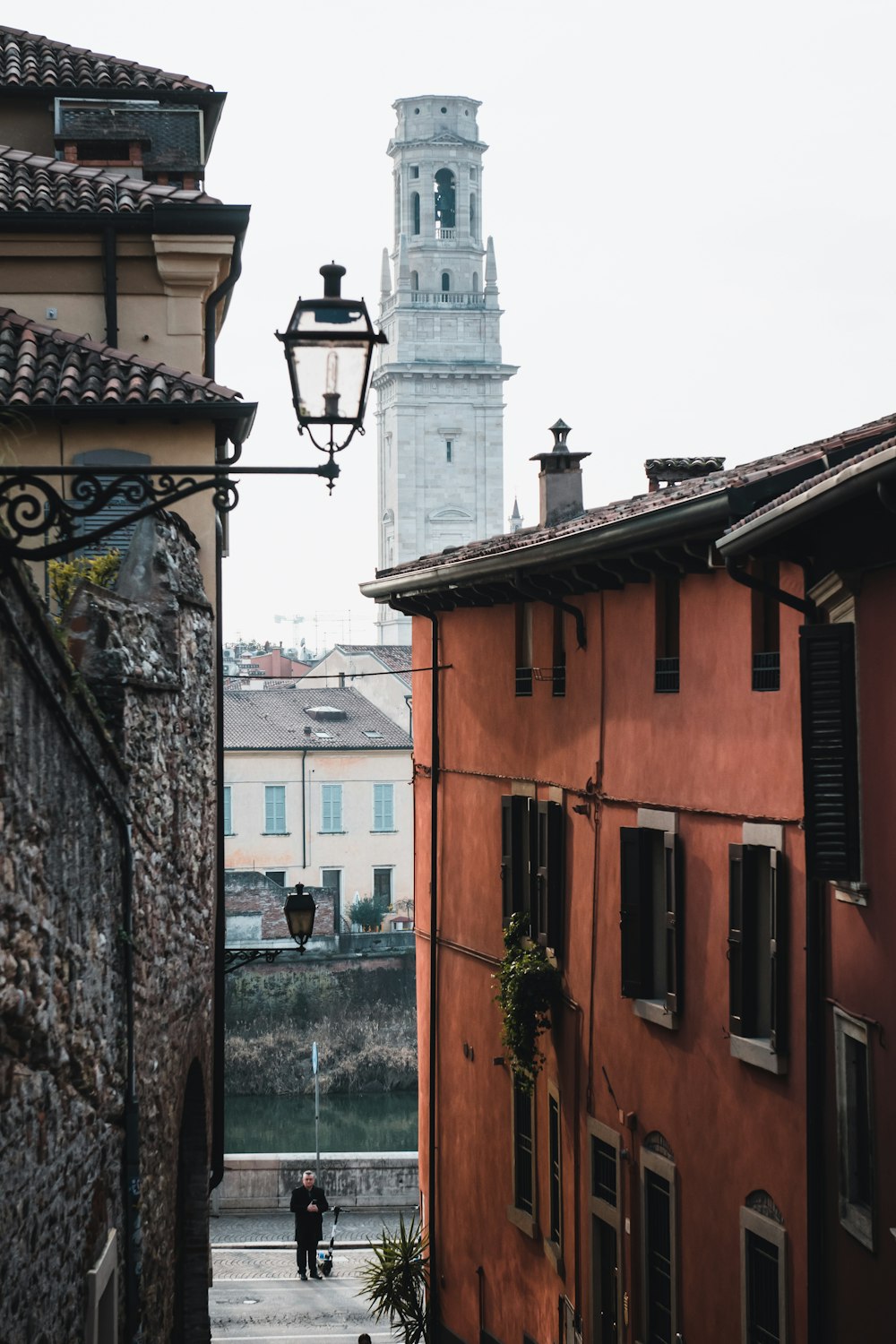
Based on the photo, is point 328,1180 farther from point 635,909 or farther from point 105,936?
point 105,936

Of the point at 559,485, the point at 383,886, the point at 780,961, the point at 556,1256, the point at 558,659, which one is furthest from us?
the point at 383,886

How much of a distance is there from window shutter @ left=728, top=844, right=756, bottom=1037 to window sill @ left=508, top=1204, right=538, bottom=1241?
5455 millimetres

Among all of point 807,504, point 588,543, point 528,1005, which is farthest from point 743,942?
point 528,1005

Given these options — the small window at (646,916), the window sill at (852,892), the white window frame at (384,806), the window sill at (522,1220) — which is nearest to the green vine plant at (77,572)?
the small window at (646,916)

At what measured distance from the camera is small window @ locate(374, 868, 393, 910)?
67.5 metres

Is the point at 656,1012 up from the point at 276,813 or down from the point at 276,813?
down

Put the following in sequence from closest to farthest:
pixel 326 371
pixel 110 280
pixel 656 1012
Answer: pixel 326 371
pixel 656 1012
pixel 110 280

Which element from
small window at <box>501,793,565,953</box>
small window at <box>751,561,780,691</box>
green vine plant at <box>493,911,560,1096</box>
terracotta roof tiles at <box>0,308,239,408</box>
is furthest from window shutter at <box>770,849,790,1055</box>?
terracotta roof tiles at <box>0,308,239,408</box>

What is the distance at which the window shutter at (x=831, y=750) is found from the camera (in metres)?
9.55

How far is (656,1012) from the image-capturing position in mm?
13039

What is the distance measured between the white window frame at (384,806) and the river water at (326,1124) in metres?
12.0

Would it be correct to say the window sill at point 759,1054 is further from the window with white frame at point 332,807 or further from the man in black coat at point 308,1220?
the window with white frame at point 332,807

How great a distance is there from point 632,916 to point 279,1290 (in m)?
10.1

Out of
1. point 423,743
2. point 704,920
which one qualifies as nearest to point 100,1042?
point 704,920
